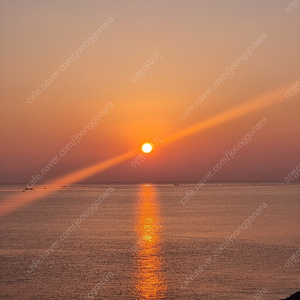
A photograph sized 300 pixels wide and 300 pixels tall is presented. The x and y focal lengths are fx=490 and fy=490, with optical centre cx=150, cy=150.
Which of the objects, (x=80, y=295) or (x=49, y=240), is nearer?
(x=80, y=295)

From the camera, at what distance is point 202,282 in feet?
→ 113

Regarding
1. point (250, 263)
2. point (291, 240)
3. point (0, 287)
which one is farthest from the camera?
point (291, 240)

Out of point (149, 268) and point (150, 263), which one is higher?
point (149, 268)

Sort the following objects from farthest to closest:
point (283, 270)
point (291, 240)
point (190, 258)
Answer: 1. point (291, 240)
2. point (190, 258)
3. point (283, 270)

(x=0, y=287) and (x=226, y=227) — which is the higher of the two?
(x=0, y=287)

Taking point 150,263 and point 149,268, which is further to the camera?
point 150,263

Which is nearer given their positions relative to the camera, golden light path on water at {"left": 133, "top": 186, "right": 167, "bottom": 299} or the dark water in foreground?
golden light path on water at {"left": 133, "top": 186, "right": 167, "bottom": 299}

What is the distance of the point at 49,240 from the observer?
57750mm

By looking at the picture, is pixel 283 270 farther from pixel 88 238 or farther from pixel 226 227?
pixel 226 227

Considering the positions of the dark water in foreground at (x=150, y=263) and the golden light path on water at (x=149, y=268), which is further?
the dark water in foreground at (x=150, y=263)

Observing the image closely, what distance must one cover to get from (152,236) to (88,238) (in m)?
A: 7.90

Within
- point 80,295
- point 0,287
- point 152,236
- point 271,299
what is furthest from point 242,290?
point 152,236

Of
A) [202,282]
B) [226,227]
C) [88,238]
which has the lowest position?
[226,227]

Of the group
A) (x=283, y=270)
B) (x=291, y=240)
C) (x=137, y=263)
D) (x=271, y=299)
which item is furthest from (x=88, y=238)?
(x=271, y=299)
